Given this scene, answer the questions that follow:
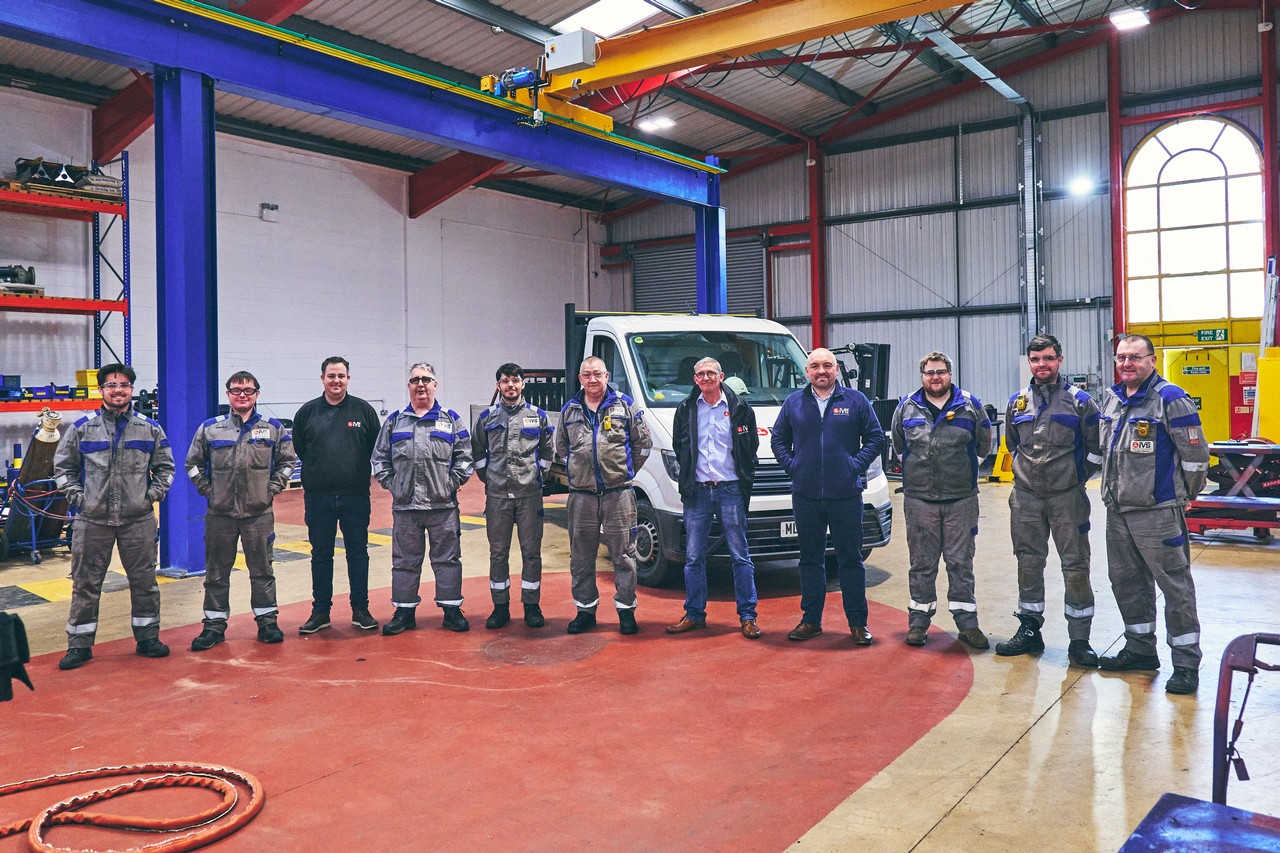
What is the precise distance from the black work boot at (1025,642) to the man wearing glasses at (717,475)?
4.70 feet

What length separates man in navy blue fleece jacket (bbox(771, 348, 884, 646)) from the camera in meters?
5.42

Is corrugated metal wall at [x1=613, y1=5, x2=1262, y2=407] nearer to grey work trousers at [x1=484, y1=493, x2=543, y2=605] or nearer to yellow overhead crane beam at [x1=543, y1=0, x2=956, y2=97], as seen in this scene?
yellow overhead crane beam at [x1=543, y1=0, x2=956, y2=97]

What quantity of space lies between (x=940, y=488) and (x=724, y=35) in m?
5.70

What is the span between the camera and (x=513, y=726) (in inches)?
166

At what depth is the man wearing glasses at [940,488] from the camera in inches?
209

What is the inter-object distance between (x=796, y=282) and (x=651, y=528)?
600 inches

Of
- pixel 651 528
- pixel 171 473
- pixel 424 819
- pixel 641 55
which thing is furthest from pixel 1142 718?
pixel 641 55

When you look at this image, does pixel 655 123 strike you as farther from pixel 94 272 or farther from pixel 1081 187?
pixel 94 272

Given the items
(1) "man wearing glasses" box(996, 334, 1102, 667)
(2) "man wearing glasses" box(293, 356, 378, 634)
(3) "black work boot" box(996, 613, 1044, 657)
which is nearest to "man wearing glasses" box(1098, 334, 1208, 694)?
(1) "man wearing glasses" box(996, 334, 1102, 667)

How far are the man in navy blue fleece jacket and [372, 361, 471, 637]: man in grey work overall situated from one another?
2.11 m

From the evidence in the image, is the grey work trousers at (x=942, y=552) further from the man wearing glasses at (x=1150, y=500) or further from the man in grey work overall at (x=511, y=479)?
the man in grey work overall at (x=511, y=479)

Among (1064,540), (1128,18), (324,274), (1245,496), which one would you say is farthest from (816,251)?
(1064,540)

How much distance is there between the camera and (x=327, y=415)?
5.98 meters

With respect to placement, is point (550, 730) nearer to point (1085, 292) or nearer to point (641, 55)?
point (641, 55)
